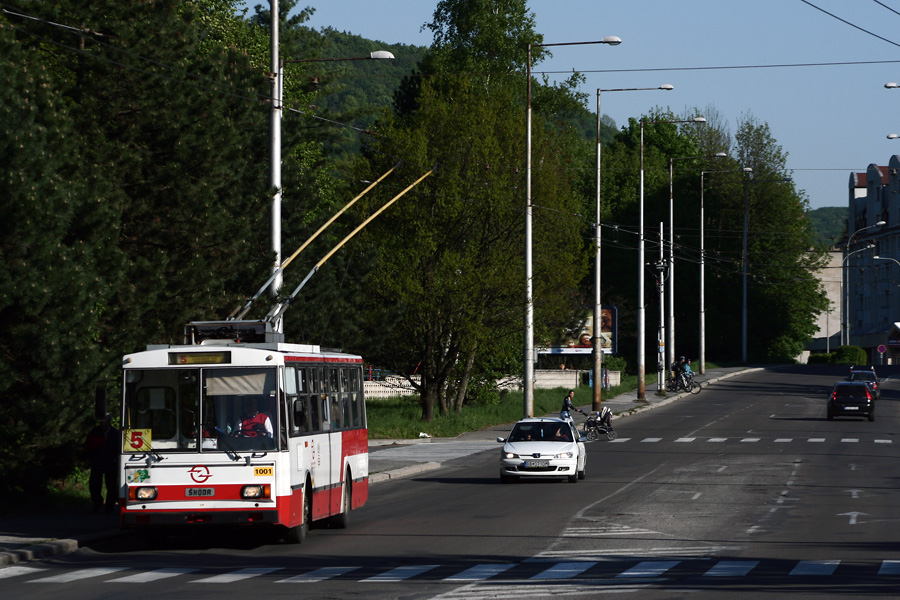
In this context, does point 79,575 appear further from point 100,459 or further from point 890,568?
point 890,568

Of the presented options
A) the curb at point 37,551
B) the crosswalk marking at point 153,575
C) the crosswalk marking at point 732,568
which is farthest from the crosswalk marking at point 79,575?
the crosswalk marking at point 732,568

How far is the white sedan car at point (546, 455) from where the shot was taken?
29234mm

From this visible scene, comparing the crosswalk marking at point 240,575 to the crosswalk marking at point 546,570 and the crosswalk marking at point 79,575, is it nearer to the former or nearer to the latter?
the crosswalk marking at point 546,570

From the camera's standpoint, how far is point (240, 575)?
1501 cm

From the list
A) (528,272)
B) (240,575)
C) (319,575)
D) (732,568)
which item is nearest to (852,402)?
(528,272)

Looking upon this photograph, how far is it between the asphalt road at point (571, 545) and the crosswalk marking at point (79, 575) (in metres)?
0.03

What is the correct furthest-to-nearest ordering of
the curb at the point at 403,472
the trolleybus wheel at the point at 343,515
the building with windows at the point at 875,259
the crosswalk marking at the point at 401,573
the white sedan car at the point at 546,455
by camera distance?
the building with windows at the point at 875,259 < the curb at the point at 403,472 < the white sedan car at the point at 546,455 < the trolleybus wheel at the point at 343,515 < the crosswalk marking at the point at 401,573

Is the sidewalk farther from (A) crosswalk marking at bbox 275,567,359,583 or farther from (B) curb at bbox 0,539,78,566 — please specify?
(A) crosswalk marking at bbox 275,567,359,583

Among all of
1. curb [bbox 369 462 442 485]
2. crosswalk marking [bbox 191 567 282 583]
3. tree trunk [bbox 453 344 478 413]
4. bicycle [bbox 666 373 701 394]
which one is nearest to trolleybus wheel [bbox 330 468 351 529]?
crosswalk marking [bbox 191 567 282 583]

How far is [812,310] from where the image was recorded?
379ft

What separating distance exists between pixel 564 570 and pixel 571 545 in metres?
2.67

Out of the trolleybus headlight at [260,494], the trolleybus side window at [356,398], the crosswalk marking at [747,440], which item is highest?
the trolleybus side window at [356,398]

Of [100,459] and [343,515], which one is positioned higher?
[100,459]

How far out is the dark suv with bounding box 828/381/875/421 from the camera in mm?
54031
